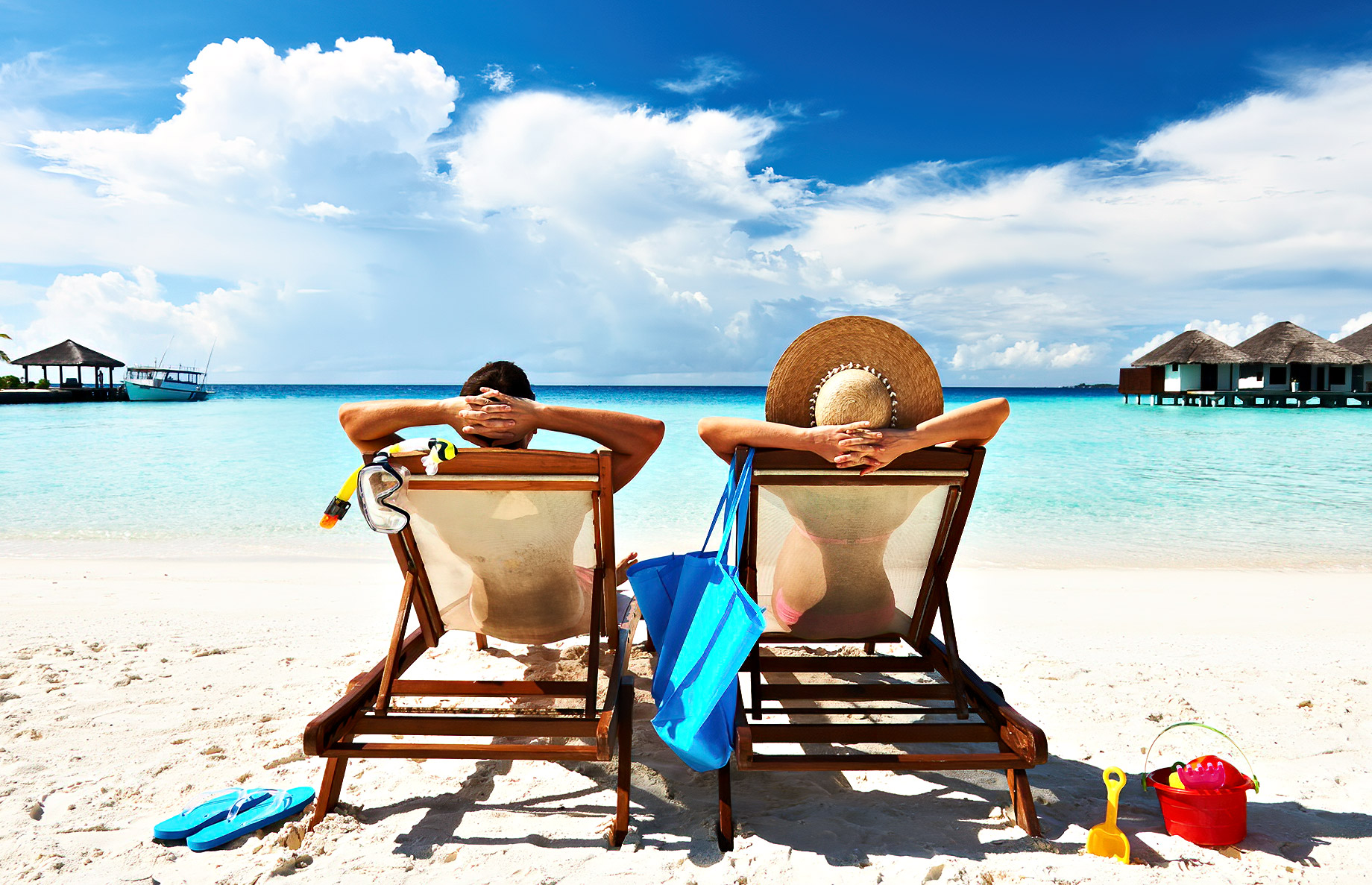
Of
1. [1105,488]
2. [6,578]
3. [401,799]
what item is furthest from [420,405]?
[1105,488]

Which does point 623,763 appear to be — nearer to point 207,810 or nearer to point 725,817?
point 725,817

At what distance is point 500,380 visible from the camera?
238cm

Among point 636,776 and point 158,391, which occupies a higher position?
point 158,391

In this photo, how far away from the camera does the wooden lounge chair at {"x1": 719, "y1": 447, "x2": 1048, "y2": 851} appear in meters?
2.08

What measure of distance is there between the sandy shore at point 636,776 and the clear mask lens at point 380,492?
2.85 ft

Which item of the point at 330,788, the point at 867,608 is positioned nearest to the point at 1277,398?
the point at 867,608

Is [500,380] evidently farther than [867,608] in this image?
No

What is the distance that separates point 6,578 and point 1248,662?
308 inches

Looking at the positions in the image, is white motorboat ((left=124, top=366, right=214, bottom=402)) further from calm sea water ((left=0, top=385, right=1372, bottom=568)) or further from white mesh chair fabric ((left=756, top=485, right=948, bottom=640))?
white mesh chair fabric ((left=756, top=485, right=948, bottom=640))

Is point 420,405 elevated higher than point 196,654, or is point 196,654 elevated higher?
point 420,405

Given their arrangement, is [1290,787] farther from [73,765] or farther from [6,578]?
[6,578]

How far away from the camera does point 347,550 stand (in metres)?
7.04

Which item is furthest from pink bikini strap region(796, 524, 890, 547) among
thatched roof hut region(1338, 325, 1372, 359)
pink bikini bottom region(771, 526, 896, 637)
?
thatched roof hut region(1338, 325, 1372, 359)

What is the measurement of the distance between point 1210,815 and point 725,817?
132cm
